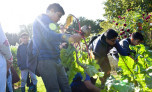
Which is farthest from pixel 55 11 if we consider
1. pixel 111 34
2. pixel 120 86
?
pixel 120 86

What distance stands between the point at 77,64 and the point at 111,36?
6.43 feet

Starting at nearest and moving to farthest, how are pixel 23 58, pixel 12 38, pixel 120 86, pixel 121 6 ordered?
pixel 120 86 < pixel 23 58 < pixel 121 6 < pixel 12 38

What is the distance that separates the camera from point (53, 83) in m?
2.03

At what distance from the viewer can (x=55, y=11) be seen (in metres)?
2.05

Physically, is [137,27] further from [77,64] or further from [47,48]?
[77,64]

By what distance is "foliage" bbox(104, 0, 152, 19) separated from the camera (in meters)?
17.6

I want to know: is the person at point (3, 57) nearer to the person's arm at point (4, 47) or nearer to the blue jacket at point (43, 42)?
the person's arm at point (4, 47)

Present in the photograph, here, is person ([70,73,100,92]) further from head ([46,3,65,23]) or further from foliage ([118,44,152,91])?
foliage ([118,44,152,91])

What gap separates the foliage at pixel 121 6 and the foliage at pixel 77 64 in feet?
57.3

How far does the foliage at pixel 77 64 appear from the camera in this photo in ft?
3.78

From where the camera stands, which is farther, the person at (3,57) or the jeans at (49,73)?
the jeans at (49,73)

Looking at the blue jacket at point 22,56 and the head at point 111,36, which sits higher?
the head at point 111,36

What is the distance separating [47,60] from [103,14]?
21.3 meters

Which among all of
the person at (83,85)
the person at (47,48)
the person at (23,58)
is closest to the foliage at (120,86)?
the person at (47,48)
